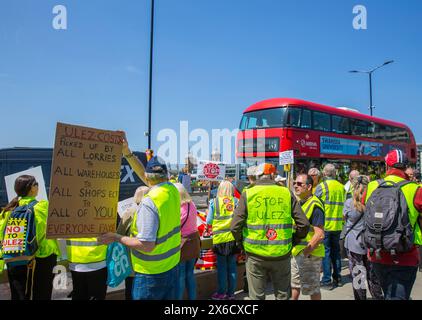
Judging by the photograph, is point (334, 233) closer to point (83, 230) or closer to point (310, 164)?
point (83, 230)

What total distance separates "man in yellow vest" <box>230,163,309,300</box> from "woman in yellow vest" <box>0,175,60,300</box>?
1.85 metres

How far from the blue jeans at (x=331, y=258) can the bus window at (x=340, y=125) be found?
1172cm

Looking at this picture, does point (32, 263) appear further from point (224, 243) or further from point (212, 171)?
point (212, 171)

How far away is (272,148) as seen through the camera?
14531mm

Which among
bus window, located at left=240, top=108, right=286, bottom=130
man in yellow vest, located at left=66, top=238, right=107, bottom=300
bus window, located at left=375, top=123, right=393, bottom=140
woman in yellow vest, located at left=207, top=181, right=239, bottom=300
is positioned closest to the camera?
man in yellow vest, located at left=66, top=238, right=107, bottom=300

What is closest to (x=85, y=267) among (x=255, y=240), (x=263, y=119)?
(x=255, y=240)

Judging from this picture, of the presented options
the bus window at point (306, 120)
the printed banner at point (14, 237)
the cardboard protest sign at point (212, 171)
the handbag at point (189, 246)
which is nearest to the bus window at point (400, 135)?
the bus window at point (306, 120)

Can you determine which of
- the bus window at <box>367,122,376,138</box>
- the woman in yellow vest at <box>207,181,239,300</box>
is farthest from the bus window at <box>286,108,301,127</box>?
the woman in yellow vest at <box>207,181,239,300</box>

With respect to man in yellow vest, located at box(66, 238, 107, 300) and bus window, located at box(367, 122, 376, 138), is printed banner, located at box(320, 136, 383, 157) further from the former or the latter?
man in yellow vest, located at box(66, 238, 107, 300)

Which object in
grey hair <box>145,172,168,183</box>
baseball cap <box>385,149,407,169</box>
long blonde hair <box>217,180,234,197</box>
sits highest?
baseball cap <box>385,149,407,169</box>

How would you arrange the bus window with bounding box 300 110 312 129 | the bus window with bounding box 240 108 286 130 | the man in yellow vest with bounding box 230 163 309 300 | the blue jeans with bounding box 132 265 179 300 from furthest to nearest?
the bus window with bounding box 300 110 312 129, the bus window with bounding box 240 108 286 130, the man in yellow vest with bounding box 230 163 309 300, the blue jeans with bounding box 132 265 179 300

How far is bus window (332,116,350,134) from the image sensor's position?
54.5 ft

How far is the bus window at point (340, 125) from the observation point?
1661 cm

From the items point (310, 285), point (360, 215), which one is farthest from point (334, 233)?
point (310, 285)
